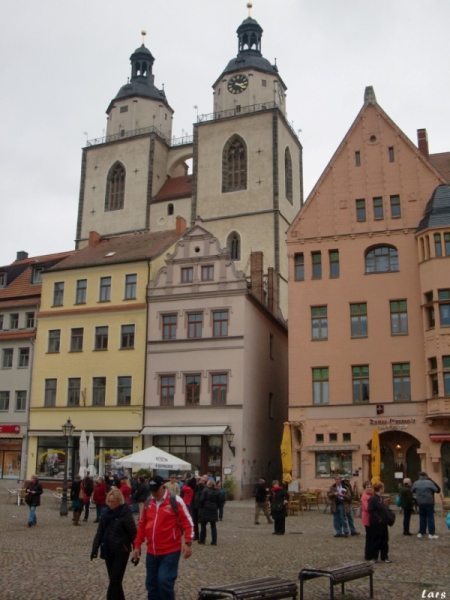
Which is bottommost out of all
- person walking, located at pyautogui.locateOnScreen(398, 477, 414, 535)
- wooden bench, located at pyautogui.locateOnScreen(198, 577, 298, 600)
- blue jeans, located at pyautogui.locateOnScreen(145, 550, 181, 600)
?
wooden bench, located at pyautogui.locateOnScreen(198, 577, 298, 600)

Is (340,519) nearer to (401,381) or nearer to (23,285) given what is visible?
(401,381)

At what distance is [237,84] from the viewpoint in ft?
241

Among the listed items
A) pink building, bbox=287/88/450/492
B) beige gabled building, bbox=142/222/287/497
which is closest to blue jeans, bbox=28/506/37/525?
beige gabled building, bbox=142/222/287/497

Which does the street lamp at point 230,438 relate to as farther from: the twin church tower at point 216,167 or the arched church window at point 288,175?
the arched church window at point 288,175

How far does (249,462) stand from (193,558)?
77.9 ft

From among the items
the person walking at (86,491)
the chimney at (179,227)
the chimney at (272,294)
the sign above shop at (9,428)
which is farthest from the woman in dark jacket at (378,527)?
the chimney at (179,227)

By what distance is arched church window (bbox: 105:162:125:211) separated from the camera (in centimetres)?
7538

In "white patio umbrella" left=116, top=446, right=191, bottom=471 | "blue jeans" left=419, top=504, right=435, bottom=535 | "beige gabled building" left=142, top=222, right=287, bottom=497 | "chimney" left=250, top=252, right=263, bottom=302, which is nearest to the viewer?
"blue jeans" left=419, top=504, right=435, bottom=535

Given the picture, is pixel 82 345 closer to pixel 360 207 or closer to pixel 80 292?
pixel 80 292

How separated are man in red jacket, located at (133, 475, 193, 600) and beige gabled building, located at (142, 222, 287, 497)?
2883 cm

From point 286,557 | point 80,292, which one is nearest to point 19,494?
point 80,292

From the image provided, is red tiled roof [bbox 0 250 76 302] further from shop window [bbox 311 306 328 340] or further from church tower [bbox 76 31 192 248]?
church tower [bbox 76 31 192 248]

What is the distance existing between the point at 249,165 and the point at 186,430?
3560cm

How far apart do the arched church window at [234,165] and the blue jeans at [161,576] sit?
60592mm
